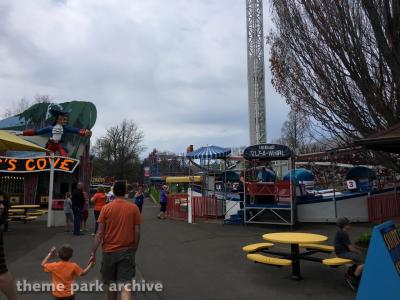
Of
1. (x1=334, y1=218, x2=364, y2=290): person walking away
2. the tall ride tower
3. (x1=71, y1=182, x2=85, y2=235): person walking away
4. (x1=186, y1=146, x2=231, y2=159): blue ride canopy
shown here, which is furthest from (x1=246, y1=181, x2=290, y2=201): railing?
the tall ride tower

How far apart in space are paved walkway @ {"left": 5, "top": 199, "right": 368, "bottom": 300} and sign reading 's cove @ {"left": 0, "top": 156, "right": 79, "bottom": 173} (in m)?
14.0

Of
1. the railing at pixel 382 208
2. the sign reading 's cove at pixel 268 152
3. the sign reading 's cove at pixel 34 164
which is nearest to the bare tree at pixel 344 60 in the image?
the sign reading 's cove at pixel 268 152

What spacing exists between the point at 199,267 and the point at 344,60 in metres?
6.27

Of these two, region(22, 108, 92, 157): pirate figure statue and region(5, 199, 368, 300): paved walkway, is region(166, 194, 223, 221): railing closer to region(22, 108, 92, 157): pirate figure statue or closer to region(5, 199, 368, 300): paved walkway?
region(5, 199, 368, 300): paved walkway

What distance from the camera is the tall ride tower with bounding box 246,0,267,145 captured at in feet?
155

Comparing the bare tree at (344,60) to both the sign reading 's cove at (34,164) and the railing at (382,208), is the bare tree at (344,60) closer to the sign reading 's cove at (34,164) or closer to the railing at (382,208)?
the railing at (382,208)

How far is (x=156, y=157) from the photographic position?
6222 cm

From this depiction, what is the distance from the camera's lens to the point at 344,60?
1062cm

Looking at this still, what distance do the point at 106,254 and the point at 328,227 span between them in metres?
11.5

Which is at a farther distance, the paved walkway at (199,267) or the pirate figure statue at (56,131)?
the pirate figure statue at (56,131)

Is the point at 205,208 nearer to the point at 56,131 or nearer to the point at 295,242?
the point at 56,131

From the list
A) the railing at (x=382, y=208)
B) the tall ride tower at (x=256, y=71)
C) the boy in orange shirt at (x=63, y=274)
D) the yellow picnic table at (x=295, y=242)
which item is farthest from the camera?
the tall ride tower at (x=256, y=71)

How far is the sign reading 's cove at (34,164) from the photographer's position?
1099 inches

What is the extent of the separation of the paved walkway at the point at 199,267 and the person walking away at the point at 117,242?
1339mm
